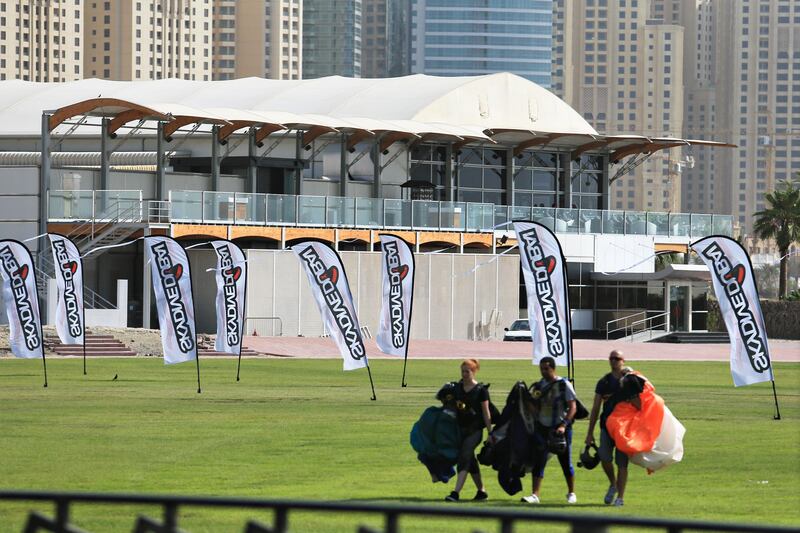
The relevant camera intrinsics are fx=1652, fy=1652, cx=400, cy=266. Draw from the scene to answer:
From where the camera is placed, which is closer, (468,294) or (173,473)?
(173,473)

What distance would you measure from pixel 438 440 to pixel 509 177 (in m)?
68.6

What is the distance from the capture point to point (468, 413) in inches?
672

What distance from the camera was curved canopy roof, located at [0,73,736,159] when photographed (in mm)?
81562

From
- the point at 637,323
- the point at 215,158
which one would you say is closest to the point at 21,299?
the point at 215,158

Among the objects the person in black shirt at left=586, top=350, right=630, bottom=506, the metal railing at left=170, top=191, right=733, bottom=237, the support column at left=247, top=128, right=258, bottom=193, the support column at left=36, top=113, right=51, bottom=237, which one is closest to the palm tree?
the metal railing at left=170, top=191, right=733, bottom=237

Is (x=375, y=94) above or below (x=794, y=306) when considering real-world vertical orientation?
above

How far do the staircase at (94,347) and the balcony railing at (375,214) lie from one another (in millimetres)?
11000

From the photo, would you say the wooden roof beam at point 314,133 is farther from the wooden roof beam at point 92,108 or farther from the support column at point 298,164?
the wooden roof beam at point 92,108

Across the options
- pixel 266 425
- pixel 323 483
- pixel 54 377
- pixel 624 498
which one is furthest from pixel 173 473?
pixel 54 377

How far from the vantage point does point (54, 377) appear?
3959 cm

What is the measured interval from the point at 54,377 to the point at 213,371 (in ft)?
18.9

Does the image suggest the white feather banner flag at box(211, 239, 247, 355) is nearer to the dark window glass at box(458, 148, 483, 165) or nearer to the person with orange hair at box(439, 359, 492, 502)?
the person with orange hair at box(439, 359, 492, 502)

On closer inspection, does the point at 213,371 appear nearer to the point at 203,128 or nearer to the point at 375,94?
the point at 203,128

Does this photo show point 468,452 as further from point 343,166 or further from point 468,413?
point 343,166
